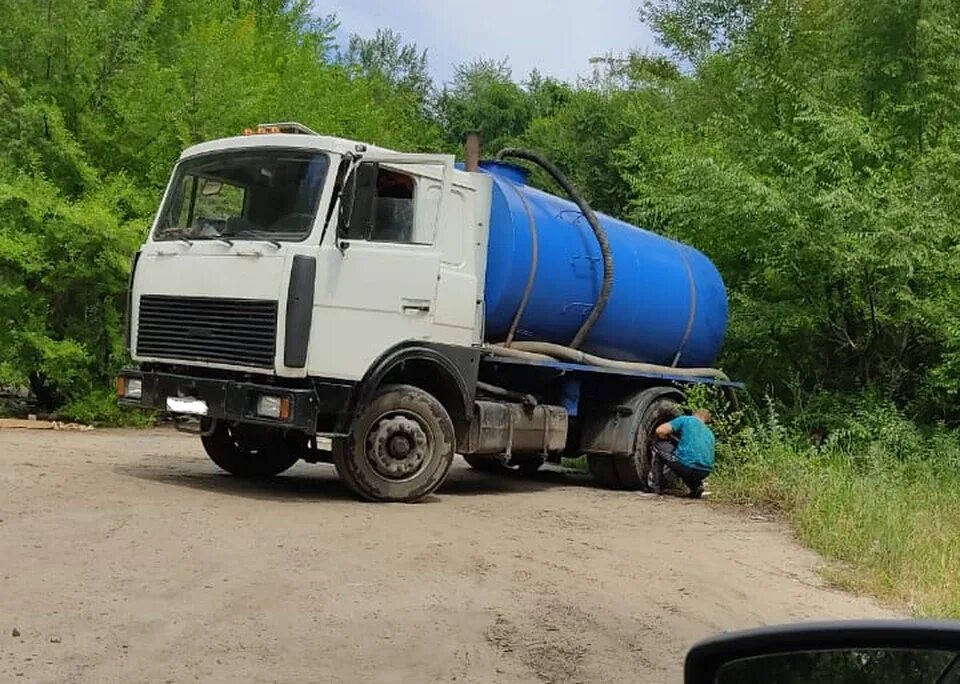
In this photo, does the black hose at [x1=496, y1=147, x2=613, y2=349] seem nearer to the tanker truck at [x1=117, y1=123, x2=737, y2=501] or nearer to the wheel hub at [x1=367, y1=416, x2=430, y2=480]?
the tanker truck at [x1=117, y1=123, x2=737, y2=501]

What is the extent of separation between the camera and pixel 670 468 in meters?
13.0

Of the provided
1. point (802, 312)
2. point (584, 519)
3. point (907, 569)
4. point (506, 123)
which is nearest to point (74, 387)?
point (584, 519)

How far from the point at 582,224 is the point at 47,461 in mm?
6198

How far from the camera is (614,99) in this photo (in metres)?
38.8

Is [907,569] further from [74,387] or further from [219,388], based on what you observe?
[74,387]

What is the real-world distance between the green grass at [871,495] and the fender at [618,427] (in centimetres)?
115

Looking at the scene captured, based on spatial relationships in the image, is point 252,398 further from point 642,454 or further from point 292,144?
point 642,454

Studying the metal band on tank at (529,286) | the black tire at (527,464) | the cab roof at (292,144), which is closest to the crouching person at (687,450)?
the black tire at (527,464)

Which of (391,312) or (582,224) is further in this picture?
(582,224)

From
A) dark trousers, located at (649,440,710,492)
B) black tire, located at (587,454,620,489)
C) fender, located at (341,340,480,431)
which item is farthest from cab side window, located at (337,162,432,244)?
black tire, located at (587,454,620,489)

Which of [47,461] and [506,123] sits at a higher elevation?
[506,123]

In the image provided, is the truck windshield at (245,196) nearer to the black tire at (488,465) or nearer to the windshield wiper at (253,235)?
the windshield wiper at (253,235)

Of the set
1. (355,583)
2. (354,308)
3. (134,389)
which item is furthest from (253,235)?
(355,583)

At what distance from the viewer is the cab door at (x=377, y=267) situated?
9883mm
